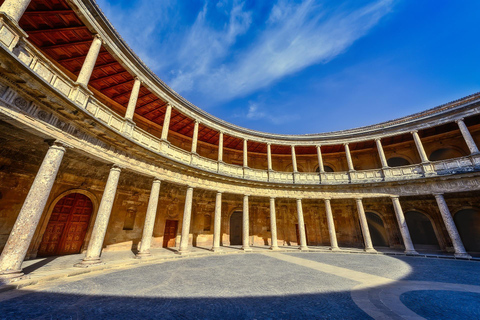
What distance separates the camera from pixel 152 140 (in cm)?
959

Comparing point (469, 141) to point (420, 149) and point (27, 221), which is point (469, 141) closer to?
point (420, 149)

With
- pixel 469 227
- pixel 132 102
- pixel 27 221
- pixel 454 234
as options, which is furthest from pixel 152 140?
pixel 469 227

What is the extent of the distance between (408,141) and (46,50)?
24888 millimetres

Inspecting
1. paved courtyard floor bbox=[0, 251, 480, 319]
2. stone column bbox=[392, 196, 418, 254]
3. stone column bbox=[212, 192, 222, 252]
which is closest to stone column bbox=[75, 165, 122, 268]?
paved courtyard floor bbox=[0, 251, 480, 319]

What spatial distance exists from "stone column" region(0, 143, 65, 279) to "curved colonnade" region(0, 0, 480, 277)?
3 cm

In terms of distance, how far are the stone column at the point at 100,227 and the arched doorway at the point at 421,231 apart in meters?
20.0

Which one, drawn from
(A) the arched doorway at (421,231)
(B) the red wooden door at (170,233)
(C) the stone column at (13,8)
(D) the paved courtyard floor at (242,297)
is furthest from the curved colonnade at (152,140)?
(A) the arched doorway at (421,231)

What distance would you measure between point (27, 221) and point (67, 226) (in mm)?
5269

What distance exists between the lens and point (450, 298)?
4.13 meters

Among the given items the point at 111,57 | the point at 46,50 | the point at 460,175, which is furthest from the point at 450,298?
the point at 46,50

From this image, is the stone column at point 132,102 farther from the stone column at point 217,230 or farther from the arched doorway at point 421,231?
the arched doorway at point 421,231

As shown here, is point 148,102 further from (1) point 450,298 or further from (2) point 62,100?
(1) point 450,298

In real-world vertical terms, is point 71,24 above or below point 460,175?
above

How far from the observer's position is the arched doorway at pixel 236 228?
1586cm
